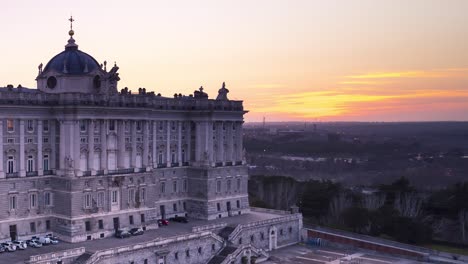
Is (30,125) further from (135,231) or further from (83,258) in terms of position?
(83,258)

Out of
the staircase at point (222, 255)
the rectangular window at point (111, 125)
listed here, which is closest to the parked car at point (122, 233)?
the staircase at point (222, 255)

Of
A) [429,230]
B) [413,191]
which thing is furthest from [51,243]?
[413,191]

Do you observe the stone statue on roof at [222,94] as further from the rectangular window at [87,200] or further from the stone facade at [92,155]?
the rectangular window at [87,200]

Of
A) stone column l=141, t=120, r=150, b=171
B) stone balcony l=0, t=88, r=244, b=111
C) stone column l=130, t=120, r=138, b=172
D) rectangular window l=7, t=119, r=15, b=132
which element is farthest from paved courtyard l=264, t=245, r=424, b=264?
rectangular window l=7, t=119, r=15, b=132

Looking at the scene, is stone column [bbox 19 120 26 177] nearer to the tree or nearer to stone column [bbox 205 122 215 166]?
stone column [bbox 205 122 215 166]

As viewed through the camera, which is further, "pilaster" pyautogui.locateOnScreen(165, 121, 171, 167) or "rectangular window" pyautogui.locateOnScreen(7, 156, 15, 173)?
"pilaster" pyautogui.locateOnScreen(165, 121, 171, 167)
